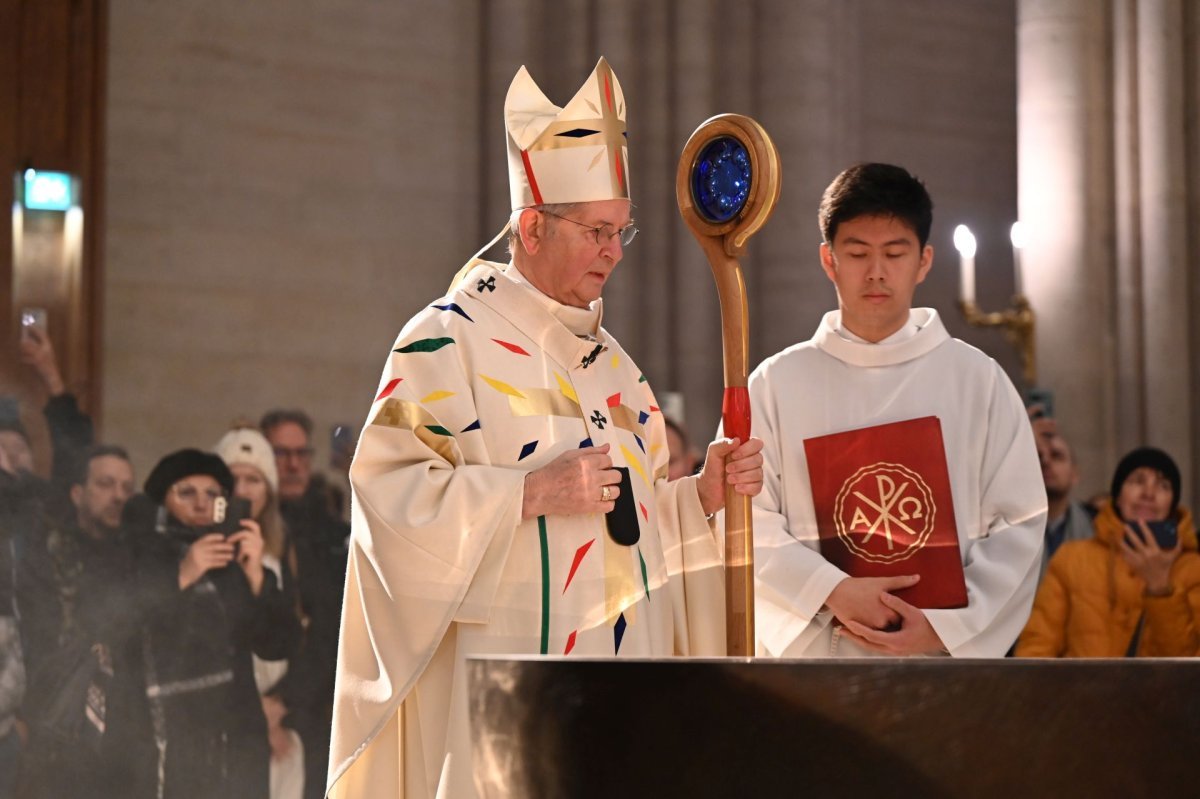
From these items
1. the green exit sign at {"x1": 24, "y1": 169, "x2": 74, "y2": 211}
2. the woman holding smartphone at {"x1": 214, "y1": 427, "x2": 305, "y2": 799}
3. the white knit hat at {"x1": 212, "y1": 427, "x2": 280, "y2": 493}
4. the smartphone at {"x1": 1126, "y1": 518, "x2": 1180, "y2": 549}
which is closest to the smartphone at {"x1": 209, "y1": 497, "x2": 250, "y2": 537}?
the woman holding smartphone at {"x1": 214, "y1": 427, "x2": 305, "y2": 799}

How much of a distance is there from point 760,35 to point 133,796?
645cm

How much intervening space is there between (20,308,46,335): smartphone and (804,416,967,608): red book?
549 centimetres

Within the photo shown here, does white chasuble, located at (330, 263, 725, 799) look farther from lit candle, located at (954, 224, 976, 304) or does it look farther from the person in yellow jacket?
lit candle, located at (954, 224, 976, 304)

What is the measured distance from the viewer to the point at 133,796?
18.2ft

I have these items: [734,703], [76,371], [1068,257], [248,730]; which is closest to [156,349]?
[76,371]

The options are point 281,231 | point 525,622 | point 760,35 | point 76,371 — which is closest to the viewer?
point 525,622

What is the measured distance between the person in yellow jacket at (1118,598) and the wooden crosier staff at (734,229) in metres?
2.90

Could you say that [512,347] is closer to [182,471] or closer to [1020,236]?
[182,471]

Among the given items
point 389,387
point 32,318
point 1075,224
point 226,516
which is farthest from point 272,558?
point 1075,224

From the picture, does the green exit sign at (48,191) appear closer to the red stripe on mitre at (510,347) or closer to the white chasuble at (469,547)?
the white chasuble at (469,547)

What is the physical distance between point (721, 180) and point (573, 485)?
2.45 ft

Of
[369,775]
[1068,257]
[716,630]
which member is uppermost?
[1068,257]

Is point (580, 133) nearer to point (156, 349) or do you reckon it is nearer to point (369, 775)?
point (369, 775)

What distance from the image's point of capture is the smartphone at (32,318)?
8.41 metres
